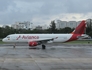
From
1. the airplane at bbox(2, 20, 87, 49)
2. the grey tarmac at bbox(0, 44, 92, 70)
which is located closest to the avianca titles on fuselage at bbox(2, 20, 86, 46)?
the airplane at bbox(2, 20, 87, 49)

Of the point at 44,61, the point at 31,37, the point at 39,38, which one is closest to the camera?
the point at 44,61

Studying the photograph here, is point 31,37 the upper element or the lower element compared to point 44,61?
upper

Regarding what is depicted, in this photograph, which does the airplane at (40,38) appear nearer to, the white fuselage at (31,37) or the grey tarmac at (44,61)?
the white fuselage at (31,37)

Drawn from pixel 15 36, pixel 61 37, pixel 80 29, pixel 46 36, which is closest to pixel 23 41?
pixel 15 36

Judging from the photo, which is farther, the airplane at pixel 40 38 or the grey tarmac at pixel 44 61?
the airplane at pixel 40 38

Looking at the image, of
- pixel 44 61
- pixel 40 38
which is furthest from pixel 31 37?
pixel 44 61

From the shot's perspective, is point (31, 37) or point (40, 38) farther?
point (40, 38)

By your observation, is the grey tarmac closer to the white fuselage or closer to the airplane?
the airplane

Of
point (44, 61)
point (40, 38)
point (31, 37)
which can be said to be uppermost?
point (31, 37)

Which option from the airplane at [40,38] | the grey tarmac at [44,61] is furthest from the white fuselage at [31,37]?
the grey tarmac at [44,61]

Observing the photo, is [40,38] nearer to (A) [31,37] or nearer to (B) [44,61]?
(A) [31,37]

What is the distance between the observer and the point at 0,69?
14.1 meters

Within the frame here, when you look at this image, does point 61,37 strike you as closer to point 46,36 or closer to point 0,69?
point 46,36

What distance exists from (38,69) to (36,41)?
Answer: 2395 cm
